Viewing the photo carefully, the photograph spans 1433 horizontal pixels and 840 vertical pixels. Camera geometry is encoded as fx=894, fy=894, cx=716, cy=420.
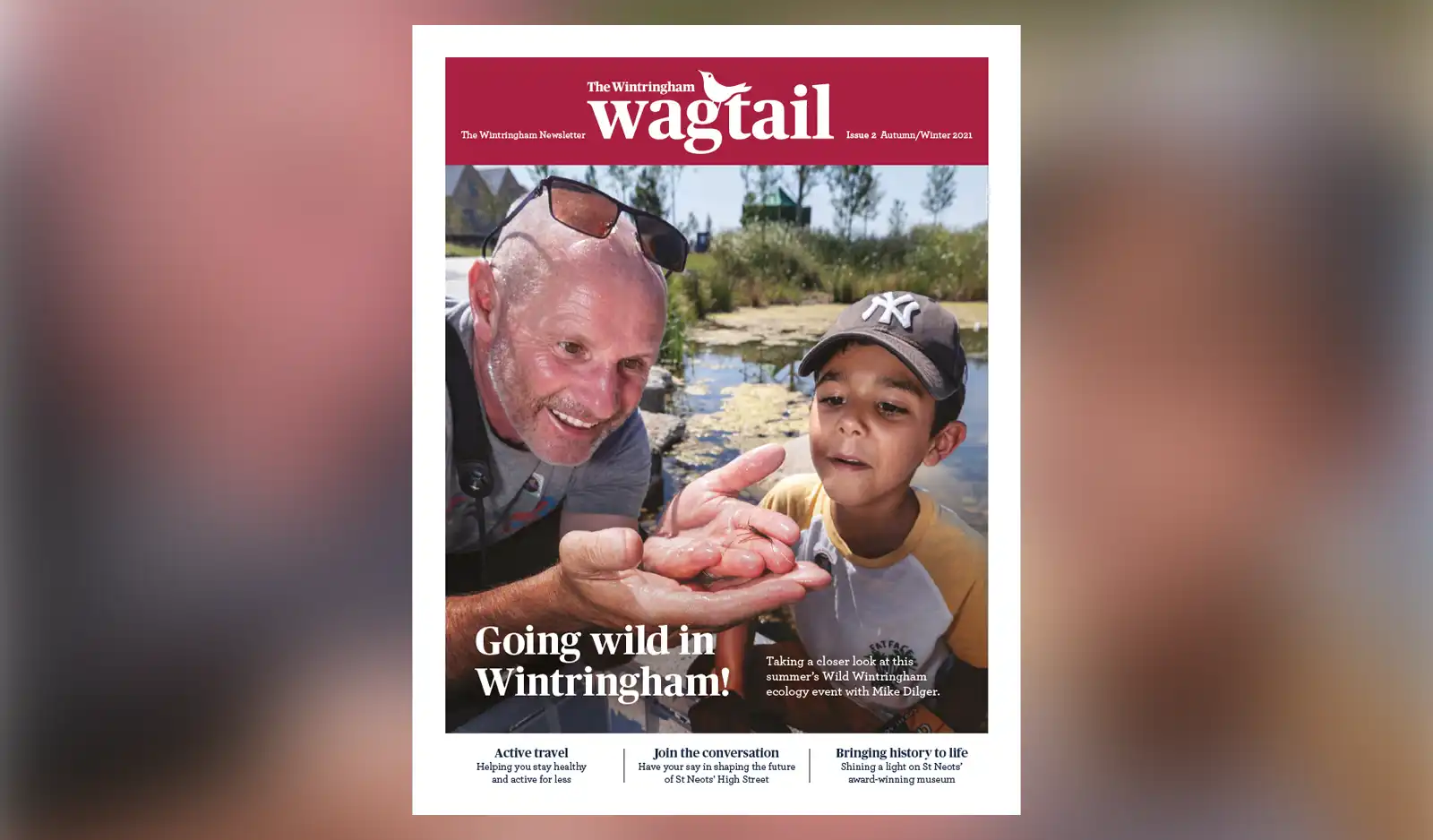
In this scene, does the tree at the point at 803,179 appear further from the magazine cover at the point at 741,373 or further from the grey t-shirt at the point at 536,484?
the grey t-shirt at the point at 536,484

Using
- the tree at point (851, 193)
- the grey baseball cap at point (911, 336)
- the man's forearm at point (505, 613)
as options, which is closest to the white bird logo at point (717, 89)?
the tree at point (851, 193)

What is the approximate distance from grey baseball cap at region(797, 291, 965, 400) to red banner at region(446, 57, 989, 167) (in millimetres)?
278

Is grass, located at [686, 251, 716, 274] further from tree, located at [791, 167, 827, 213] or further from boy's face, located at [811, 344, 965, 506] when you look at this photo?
boy's face, located at [811, 344, 965, 506]

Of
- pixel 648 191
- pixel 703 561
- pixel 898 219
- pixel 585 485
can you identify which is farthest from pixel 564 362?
pixel 898 219

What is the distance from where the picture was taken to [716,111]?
1730mm

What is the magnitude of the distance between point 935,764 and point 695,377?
884 millimetres

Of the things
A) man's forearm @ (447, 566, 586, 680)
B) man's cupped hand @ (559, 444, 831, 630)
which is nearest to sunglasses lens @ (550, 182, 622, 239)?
man's cupped hand @ (559, 444, 831, 630)

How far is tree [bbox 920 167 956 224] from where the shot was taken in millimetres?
1714

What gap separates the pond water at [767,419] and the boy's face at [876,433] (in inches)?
1.4
